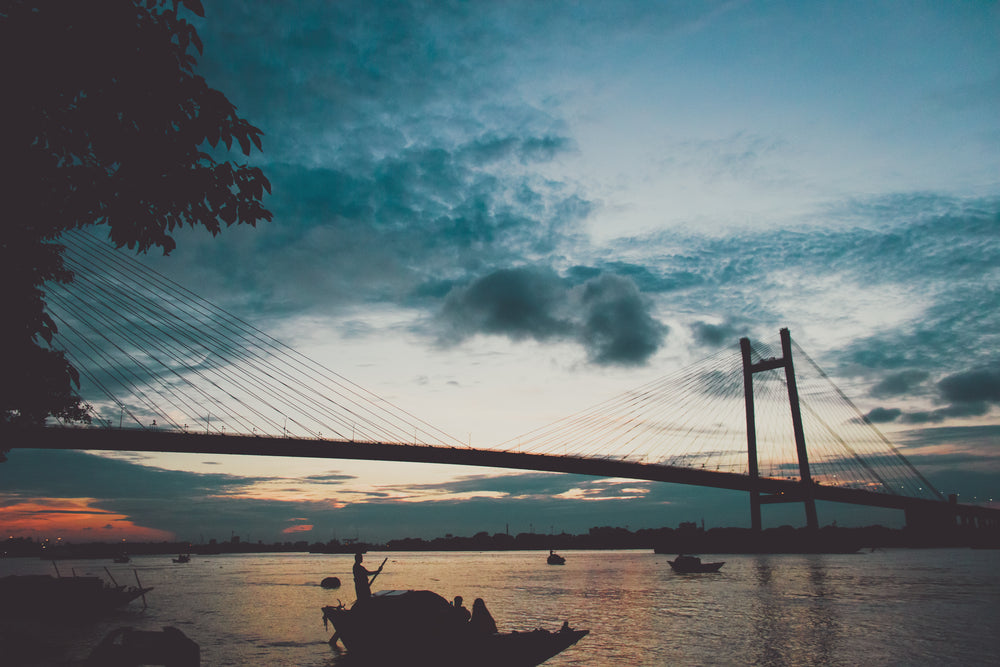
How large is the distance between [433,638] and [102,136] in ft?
44.0

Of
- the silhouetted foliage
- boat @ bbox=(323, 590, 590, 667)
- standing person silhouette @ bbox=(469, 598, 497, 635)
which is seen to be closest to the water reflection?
boat @ bbox=(323, 590, 590, 667)

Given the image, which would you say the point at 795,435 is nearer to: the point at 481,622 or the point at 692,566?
the point at 692,566

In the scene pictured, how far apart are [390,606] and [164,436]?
27.6 m

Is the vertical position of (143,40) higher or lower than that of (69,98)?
higher

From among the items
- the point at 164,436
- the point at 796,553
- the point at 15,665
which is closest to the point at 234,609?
the point at 164,436

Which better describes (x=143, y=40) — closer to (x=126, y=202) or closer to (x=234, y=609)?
(x=126, y=202)

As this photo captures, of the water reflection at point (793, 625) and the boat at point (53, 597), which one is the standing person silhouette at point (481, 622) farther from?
the boat at point (53, 597)

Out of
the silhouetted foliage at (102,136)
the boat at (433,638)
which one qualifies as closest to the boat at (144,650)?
the boat at (433,638)

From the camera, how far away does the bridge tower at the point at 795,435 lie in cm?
6531

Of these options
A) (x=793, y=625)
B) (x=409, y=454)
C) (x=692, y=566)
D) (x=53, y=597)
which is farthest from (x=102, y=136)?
(x=692, y=566)

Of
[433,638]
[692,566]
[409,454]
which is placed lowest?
[692,566]

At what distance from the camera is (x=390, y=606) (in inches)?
613

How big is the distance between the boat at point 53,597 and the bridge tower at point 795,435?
5564 centimetres

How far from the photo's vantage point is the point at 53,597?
1169 inches
